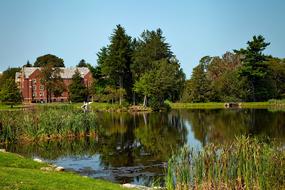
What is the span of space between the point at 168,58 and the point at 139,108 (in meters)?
12.4

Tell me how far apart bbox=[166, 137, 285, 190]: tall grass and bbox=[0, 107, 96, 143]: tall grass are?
17.1m

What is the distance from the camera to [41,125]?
27484 millimetres

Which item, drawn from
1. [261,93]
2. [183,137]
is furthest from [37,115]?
[261,93]

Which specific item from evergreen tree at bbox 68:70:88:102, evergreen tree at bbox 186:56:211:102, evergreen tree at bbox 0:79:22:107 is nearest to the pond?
evergreen tree at bbox 0:79:22:107

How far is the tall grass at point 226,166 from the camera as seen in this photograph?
11.0m

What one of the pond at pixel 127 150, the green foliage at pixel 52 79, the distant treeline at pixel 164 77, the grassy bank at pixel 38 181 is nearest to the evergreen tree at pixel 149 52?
the distant treeline at pixel 164 77

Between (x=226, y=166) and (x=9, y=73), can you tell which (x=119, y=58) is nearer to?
(x=9, y=73)

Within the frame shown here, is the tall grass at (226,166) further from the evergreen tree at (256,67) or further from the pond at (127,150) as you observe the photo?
the evergreen tree at (256,67)

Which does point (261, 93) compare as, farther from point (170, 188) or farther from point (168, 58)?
point (170, 188)

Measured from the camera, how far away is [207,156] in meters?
11.7

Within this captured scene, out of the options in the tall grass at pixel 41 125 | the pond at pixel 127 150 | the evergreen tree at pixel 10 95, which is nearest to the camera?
the pond at pixel 127 150

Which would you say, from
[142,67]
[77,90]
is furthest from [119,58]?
[77,90]

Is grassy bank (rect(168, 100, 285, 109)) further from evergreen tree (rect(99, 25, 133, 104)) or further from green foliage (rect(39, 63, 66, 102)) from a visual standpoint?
green foliage (rect(39, 63, 66, 102))

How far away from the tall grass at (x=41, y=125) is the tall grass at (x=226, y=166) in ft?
56.0
